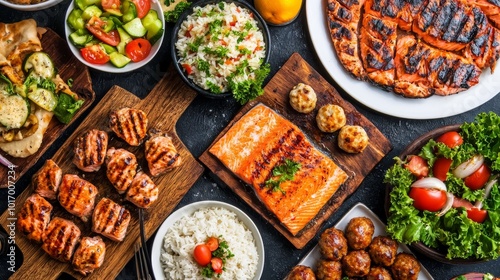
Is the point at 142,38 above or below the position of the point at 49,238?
above

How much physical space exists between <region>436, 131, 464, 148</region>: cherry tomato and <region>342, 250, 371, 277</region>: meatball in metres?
1.29

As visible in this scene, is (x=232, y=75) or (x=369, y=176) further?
(x=369, y=176)

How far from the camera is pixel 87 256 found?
5887 mm

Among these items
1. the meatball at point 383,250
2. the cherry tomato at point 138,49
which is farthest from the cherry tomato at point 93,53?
the meatball at point 383,250

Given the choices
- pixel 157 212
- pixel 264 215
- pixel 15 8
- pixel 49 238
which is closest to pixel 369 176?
pixel 264 215

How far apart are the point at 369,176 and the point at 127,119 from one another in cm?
242

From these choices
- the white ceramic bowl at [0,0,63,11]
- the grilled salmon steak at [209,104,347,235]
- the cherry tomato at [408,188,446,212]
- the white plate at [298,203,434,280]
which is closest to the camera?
the white ceramic bowl at [0,0,63,11]

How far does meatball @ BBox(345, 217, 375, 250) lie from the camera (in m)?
6.09

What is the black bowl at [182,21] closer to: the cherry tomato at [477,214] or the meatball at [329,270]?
the meatball at [329,270]

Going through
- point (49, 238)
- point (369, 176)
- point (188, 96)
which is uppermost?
point (369, 176)

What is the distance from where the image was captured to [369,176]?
21.2 feet

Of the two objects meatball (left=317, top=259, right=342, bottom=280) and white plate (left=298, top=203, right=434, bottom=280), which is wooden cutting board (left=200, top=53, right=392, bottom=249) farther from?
meatball (left=317, top=259, right=342, bottom=280)

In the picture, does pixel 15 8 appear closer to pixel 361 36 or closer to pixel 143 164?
pixel 143 164

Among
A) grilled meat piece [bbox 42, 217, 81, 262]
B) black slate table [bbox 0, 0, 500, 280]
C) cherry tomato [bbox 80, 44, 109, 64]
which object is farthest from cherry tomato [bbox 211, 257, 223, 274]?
cherry tomato [bbox 80, 44, 109, 64]
